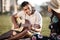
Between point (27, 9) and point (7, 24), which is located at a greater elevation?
point (27, 9)

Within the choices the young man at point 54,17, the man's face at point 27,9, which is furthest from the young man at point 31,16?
the young man at point 54,17

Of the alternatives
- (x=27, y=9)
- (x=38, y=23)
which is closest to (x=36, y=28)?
(x=38, y=23)

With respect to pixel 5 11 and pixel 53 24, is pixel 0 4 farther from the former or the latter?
pixel 53 24

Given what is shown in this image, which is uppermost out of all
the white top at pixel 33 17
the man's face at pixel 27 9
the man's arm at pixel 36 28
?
the man's face at pixel 27 9

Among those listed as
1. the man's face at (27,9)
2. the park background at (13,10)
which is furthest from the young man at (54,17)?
the man's face at (27,9)

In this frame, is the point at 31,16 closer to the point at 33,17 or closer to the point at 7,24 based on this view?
the point at 33,17

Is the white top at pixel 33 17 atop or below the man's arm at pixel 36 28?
atop

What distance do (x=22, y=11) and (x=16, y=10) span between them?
66 millimetres

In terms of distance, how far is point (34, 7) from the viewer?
75.7 inches

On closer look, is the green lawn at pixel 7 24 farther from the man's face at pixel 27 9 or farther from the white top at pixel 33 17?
the man's face at pixel 27 9

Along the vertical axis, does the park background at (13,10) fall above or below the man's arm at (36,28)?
above

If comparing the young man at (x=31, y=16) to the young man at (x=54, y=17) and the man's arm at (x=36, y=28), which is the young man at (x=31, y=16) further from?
the young man at (x=54, y=17)

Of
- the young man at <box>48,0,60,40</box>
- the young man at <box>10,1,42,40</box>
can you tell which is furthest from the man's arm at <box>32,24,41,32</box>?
the young man at <box>48,0,60,40</box>

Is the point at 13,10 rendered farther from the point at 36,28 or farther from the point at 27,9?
the point at 36,28
